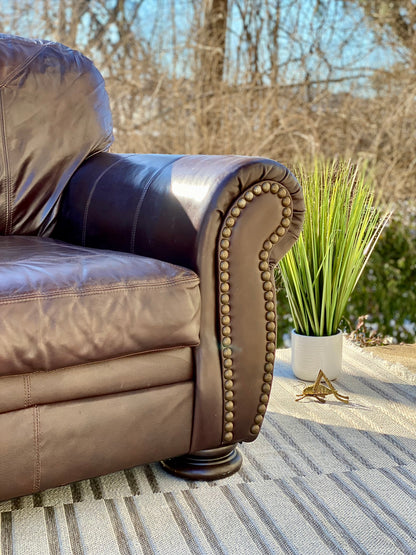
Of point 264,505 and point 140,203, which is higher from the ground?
point 140,203

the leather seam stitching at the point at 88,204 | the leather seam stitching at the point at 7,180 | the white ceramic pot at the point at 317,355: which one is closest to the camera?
the leather seam stitching at the point at 88,204

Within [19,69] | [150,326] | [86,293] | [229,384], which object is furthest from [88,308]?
[19,69]

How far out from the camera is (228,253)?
152cm

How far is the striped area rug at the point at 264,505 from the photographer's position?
135 centimetres

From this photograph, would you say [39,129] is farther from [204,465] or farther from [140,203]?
[204,465]

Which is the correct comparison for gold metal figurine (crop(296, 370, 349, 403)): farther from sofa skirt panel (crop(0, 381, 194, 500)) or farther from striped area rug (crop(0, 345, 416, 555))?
sofa skirt panel (crop(0, 381, 194, 500))

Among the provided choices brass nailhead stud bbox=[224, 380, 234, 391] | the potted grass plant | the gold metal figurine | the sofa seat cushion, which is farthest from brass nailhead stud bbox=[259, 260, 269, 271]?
the gold metal figurine

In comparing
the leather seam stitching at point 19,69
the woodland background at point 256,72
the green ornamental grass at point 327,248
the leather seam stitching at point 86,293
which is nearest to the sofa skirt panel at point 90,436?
the leather seam stitching at point 86,293

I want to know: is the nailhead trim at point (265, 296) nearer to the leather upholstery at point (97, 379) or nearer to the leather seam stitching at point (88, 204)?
the leather upholstery at point (97, 379)

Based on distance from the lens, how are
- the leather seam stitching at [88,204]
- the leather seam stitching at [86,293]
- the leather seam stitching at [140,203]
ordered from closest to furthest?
the leather seam stitching at [86,293]
the leather seam stitching at [140,203]
the leather seam stitching at [88,204]

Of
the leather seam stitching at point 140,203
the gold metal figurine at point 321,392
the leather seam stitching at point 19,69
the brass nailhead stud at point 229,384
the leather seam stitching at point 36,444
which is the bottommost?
the gold metal figurine at point 321,392

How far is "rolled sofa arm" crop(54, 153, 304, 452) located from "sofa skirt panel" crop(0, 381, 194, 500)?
64 millimetres

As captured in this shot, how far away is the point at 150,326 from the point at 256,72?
10.4 ft

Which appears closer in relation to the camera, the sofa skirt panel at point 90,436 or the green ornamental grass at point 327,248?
the sofa skirt panel at point 90,436
